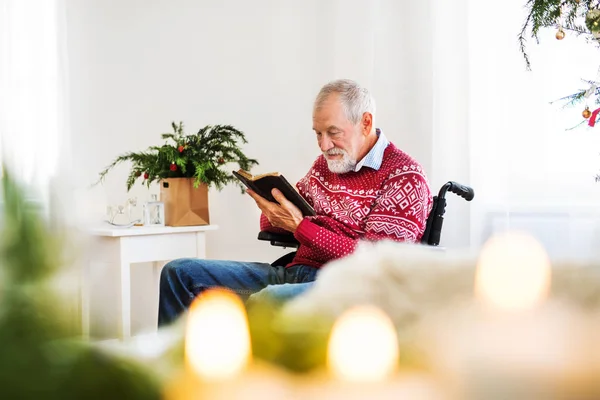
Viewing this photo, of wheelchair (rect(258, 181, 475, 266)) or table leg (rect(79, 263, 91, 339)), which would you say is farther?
wheelchair (rect(258, 181, 475, 266))

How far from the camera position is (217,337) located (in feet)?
0.48

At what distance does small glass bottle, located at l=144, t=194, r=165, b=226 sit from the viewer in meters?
2.90

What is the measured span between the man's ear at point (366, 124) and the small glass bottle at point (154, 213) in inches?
37.3

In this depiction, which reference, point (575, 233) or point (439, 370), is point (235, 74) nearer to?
point (575, 233)

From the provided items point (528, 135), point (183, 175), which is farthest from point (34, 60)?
point (528, 135)

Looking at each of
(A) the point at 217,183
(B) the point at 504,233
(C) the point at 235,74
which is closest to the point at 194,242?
(A) the point at 217,183

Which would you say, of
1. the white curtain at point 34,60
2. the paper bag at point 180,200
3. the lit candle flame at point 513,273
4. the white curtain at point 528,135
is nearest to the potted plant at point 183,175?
the paper bag at point 180,200

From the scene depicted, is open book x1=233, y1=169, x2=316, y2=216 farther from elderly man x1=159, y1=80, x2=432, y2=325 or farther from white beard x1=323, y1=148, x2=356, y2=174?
white beard x1=323, y1=148, x2=356, y2=174

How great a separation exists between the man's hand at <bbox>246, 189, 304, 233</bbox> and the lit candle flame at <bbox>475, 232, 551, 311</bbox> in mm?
1988

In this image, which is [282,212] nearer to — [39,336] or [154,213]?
[154,213]

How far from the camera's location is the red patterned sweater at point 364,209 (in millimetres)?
2086

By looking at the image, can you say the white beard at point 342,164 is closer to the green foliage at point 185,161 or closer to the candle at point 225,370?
the green foliage at point 185,161

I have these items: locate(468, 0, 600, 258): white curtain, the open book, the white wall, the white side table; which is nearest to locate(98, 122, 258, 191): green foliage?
the white side table

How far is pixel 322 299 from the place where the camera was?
0.19 meters
